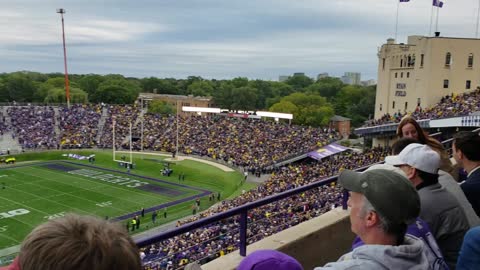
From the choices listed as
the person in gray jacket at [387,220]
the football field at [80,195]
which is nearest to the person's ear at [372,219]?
the person in gray jacket at [387,220]

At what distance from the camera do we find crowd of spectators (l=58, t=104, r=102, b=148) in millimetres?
51406

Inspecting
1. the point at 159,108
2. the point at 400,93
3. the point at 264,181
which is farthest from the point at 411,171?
the point at 159,108

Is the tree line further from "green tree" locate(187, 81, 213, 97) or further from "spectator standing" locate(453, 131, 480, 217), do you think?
"spectator standing" locate(453, 131, 480, 217)

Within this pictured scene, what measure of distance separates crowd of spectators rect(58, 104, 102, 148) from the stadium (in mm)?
260

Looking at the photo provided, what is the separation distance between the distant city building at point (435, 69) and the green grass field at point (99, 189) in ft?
59.7

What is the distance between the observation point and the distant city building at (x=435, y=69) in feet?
124

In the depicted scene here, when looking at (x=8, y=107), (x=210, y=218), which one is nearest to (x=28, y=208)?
(x=210, y=218)

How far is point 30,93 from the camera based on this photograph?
10288 centimetres

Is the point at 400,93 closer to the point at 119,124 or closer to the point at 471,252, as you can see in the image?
the point at 119,124

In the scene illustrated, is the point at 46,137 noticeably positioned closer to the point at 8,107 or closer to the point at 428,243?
the point at 8,107

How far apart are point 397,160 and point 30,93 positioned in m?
112

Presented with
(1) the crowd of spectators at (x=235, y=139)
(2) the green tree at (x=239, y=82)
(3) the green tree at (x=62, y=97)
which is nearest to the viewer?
(1) the crowd of spectators at (x=235, y=139)

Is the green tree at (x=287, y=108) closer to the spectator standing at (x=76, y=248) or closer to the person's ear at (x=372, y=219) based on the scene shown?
the person's ear at (x=372, y=219)

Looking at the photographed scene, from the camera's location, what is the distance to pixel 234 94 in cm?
9900
